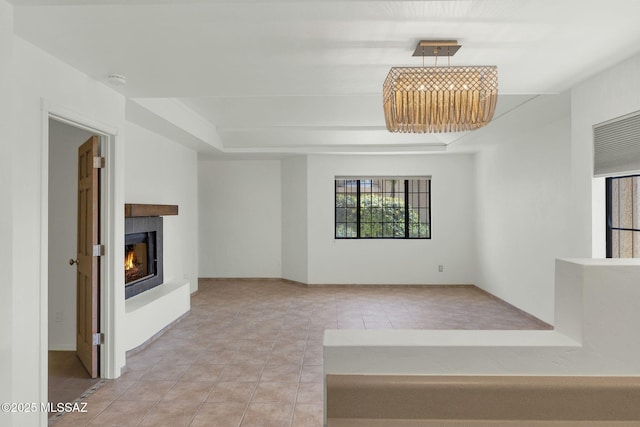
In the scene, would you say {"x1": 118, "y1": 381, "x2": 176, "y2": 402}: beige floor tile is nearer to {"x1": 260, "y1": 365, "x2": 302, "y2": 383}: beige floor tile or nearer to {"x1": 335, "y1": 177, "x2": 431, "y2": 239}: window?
{"x1": 260, "y1": 365, "x2": 302, "y2": 383}: beige floor tile

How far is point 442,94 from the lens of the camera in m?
2.51

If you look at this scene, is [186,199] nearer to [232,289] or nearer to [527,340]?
[232,289]

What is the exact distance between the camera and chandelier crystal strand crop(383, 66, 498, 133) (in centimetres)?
251

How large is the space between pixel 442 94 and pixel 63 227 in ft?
12.9

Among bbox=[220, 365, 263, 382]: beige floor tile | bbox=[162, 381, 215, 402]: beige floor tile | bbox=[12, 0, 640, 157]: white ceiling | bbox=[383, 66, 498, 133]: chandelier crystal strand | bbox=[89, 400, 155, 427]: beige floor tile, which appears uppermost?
bbox=[12, 0, 640, 157]: white ceiling

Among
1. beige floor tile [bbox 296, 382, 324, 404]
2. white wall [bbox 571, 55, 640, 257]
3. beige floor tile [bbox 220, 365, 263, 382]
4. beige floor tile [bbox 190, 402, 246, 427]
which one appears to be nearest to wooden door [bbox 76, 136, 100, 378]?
beige floor tile [bbox 220, 365, 263, 382]

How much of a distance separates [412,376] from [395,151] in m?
6.05

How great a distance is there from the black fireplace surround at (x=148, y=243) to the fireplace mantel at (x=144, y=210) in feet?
0.74

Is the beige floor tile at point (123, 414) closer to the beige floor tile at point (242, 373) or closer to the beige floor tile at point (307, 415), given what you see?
the beige floor tile at point (242, 373)

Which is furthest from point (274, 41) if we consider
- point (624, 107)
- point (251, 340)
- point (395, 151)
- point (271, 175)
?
point (271, 175)

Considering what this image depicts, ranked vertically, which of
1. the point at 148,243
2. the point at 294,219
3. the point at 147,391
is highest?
the point at 294,219

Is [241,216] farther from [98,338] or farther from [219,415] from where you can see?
[219,415]

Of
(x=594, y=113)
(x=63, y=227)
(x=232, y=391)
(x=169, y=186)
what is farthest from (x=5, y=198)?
(x=169, y=186)

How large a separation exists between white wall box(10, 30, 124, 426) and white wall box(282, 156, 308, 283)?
5144 millimetres
